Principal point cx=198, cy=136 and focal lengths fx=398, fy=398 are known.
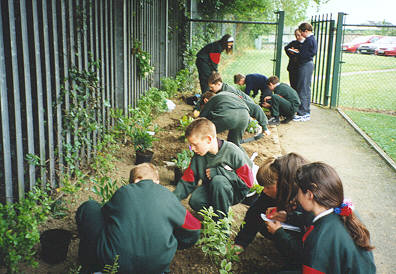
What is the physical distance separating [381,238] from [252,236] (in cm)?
145

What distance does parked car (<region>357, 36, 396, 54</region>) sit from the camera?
2223cm

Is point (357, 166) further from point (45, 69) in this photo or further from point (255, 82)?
point (45, 69)

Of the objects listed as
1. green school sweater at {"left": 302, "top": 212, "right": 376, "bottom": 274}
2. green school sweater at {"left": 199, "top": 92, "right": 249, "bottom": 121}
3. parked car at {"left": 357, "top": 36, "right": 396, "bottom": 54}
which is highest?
parked car at {"left": 357, "top": 36, "right": 396, "bottom": 54}

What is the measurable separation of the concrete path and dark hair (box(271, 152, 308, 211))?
3.75 ft

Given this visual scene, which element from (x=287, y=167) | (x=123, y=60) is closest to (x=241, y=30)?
(x=123, y=60)

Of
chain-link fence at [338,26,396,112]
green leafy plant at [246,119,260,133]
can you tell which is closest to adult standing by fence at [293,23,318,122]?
chain-link fence at [338,26,396,112]

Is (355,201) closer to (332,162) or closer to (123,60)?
(332,162)

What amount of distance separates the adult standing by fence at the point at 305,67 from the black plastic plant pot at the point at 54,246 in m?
6.67

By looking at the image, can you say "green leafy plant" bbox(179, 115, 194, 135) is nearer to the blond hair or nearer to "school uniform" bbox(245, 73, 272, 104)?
"school uniform" bbox(245, 73, 272, 104)

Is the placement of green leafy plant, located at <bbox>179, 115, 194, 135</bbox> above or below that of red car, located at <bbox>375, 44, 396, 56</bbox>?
below

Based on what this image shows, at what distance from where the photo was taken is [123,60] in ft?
20.7

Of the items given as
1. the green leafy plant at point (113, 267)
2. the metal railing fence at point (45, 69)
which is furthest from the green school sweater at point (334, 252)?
the metal railing fence at point (45, 69)

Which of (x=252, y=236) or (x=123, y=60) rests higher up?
(x=123, y=60)

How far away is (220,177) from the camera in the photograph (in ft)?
12.4
